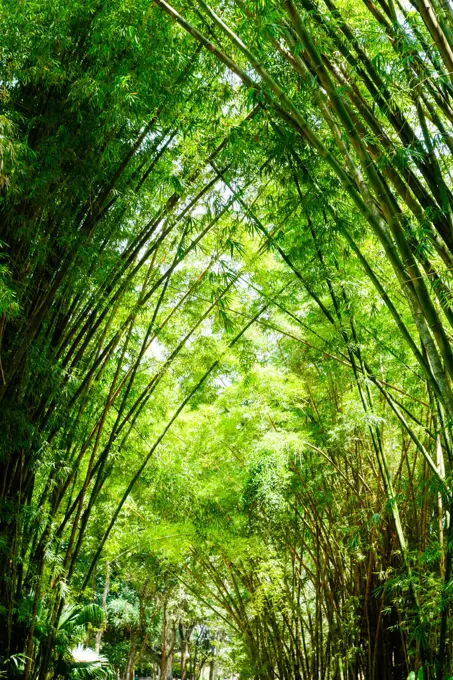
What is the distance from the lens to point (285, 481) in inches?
205

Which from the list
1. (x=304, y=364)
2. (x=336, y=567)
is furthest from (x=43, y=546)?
(x=304, y=364)

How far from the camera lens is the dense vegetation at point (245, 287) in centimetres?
239

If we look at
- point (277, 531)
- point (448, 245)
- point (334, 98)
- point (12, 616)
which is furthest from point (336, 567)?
point (334, 98)

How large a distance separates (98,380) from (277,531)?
113 inches

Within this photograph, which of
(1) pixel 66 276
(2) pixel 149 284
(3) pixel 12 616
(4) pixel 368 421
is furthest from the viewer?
(2) pixel 149 284

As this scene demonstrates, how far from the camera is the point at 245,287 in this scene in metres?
5.75

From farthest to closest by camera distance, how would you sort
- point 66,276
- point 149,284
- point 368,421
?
1. point 149,284
2. point 368,421
3. point 66,276

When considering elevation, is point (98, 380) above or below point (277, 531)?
above

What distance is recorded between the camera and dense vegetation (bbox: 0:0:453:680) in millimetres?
2393

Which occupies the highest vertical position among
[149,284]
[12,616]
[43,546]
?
[149,284]

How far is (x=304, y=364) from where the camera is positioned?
610 cm

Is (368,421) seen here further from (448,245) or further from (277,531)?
(277,531)

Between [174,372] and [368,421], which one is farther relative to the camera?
[174,372]

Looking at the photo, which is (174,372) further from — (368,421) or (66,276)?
(66,276)
